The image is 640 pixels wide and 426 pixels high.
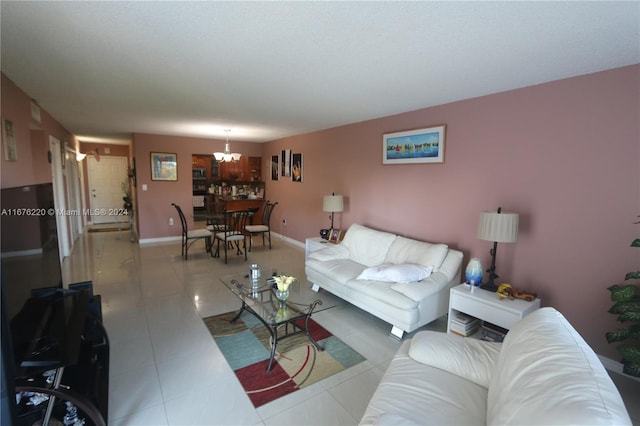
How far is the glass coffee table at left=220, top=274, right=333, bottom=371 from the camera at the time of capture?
8.04 ft

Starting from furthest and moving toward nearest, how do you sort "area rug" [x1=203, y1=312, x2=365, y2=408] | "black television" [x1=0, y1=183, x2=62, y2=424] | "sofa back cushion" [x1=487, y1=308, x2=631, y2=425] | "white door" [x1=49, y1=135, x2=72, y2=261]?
"white door" [x1=49, y1=135, x2=72, y2=261]
"area rug" [x1=203, y1=312, x2=365, y2=408]
"black television" [x1=0, y1=183, x2=62, y2=424]
"sofa back cushion" [x1=487, y1=308, x2=631, y2=425]

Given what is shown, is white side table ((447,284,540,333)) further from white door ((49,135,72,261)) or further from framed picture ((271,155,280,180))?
white door ((49,135,72,261))

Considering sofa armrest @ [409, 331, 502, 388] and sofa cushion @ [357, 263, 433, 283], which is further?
sofa cushion @ [357, 263, 433, 283]

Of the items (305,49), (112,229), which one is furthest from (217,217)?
(305,49)

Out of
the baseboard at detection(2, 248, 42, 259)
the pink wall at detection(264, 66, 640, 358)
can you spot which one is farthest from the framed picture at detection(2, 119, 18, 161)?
the pink wall at detection(264, 66, 640, 358)

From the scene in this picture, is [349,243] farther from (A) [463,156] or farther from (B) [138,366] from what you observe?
(B) [138,366]

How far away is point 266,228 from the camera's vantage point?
612 centimetres

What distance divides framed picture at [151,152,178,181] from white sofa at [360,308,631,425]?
247 inches

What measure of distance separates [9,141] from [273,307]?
263cm

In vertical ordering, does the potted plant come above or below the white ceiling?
below

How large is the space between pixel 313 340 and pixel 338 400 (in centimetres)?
69

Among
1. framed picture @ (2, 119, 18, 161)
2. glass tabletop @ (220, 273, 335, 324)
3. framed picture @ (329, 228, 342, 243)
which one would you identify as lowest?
glass tabletop @ (220, 273, 335, 324)

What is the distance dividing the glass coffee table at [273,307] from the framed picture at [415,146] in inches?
82.0

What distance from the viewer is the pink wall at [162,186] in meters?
6.25
